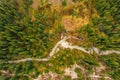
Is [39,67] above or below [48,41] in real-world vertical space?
below

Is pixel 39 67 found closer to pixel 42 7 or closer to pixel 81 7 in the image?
pixel 42 7

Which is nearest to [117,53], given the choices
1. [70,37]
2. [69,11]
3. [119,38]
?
[119,38]

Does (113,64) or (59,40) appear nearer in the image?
(113,64)

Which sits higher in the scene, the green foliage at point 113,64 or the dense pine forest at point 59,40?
the dense pine forest at point 59,40

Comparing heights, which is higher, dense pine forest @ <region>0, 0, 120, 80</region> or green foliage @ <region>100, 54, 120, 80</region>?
dense pine forest @ <region>0, 0, 120, 80</region>

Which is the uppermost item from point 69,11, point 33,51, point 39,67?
point 69,11

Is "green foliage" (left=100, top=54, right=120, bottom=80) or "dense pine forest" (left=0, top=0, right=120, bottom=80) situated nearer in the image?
"green foliage" (left=100, top=54, right=120, bottom=80)

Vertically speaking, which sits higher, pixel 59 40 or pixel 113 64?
pixel 59 40

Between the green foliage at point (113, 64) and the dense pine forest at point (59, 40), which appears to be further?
the dense pine forest at point (59, 40)
